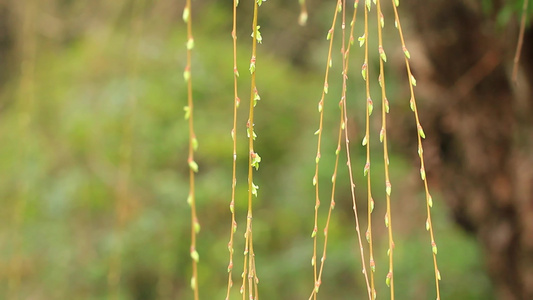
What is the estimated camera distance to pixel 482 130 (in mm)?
2240

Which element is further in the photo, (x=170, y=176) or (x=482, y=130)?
(x=170, y=176)

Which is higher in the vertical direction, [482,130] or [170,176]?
[482,130]

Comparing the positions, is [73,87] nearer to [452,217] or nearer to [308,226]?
[308,226]

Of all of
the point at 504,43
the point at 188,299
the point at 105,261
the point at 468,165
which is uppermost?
the point at 504,43

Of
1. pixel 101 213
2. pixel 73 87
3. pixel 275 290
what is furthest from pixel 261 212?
pixel 73 87

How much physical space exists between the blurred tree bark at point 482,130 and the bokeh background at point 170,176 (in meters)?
0.04

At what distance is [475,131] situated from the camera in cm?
225

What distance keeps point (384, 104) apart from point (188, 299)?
254cm

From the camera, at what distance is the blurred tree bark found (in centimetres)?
216

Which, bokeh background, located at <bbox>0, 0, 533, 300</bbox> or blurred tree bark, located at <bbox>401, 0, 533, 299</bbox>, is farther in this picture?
bokeh background, located at <bbox>0, 0, 533, 300</bbox>

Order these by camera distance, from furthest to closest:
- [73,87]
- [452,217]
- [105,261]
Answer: [73,87]
[105,261]
[452,217]

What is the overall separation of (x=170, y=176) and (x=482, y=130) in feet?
5.07

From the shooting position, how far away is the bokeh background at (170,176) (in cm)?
279

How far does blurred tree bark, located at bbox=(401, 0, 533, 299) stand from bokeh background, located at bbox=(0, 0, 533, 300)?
43mm
